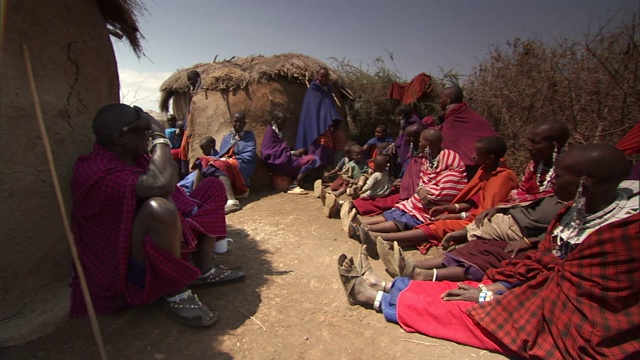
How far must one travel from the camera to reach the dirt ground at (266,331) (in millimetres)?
2084

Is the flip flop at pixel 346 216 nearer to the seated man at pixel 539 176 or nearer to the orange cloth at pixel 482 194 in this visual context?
the orange cloth at pixel 482 194

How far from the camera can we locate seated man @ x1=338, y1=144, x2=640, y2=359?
5.49 feet

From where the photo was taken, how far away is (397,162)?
5.88 metres

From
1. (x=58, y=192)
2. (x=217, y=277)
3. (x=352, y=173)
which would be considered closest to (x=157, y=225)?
(x=58, y=192)

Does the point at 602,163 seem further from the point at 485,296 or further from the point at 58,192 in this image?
the point at 58,192

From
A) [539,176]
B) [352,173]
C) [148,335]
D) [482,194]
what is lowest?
[148,335]

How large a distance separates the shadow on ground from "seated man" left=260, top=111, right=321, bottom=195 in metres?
3.81

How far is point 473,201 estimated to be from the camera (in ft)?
12.0

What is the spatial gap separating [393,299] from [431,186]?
5.90 feet

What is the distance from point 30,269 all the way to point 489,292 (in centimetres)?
288

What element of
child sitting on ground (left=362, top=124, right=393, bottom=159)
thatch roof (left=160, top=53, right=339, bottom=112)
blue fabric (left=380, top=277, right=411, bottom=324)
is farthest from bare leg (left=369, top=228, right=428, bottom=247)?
thatch roof (left=160, top=53, right=339, bottom=112)

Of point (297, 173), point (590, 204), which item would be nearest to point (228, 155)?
point (297, 173)

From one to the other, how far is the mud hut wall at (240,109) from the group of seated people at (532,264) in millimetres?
4023

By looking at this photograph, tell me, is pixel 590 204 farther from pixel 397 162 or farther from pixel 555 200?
pixel 397 162
